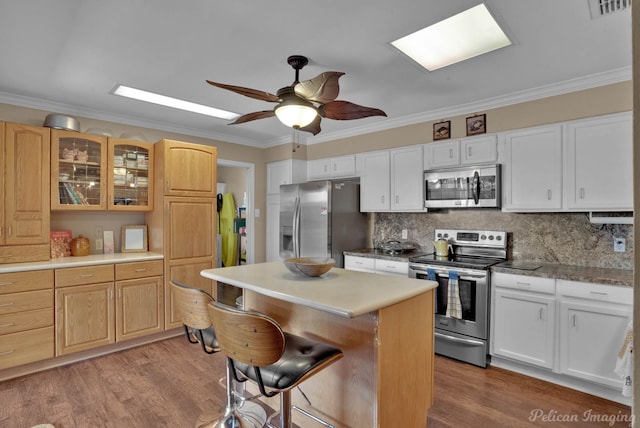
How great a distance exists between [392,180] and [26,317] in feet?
12.3

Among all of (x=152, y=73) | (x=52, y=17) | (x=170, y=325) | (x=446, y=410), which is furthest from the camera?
(x=170, y=325)

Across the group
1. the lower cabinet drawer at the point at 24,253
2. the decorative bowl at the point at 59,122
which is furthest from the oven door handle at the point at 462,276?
the decorative bowl at the point at 59,122

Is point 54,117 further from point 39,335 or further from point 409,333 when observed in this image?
point 409,333

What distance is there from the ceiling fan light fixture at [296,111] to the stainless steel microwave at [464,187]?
1.86 meters

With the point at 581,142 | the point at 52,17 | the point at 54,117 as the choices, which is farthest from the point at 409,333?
the point at 54,117

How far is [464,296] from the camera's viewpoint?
3072 mm

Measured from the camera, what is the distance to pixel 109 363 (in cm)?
307

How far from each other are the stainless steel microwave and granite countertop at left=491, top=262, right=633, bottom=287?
64 centimetres

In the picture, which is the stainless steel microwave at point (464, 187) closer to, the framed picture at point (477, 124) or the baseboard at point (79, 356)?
the framed picture at point (477, 124)

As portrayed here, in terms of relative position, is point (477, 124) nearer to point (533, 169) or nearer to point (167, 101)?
point (533, 169)

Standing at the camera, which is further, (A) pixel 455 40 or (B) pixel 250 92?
(A) pixel 455 40

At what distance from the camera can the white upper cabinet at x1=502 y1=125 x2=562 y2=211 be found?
2906mm

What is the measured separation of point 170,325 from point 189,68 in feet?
8.62

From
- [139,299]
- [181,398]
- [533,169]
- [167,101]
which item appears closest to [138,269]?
[139,299]
